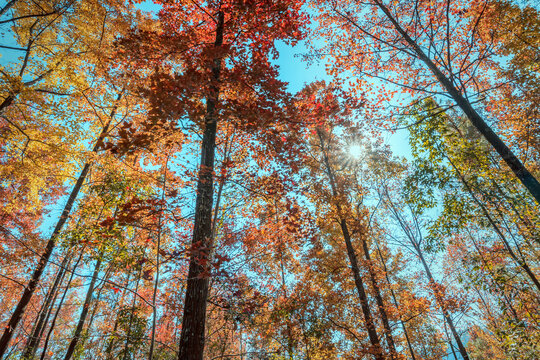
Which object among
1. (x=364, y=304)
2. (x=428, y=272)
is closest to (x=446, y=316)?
(x=428, y=272)

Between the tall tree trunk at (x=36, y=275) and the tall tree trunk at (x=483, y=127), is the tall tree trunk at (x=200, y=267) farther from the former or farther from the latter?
the tall tree trunk at (x=483, y=127)

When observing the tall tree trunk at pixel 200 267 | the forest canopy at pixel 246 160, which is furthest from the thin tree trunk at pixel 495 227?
the tall tree trunk at pixel 200 267

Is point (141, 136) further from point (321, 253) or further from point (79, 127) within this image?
point (321, 253)

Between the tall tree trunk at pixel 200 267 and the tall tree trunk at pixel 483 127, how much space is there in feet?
18.0

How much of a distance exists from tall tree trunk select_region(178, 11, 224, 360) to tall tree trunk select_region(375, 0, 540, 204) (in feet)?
18.0

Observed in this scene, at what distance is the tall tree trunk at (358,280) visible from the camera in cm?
704

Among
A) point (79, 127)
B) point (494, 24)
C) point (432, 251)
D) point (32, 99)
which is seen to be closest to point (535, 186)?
point (432, 251)

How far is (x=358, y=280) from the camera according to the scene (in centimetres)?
804

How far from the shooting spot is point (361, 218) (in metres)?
9.21

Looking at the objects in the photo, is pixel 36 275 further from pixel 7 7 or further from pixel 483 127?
pixel 483 127

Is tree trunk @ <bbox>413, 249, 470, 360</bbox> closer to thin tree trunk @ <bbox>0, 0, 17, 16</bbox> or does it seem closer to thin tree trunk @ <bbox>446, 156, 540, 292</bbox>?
thin tree trunk @ <bbox>446, 156, 540, 292</bbox>

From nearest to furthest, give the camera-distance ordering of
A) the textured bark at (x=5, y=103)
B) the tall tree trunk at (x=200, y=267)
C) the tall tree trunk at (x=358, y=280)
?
the tall tree trunk at (x=200, y=267) → the textured bark at (x=5, y=103) → the tall tree trunk at (x=358, y=280)

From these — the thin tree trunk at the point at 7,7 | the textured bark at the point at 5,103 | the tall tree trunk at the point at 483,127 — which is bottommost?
the tall tree trunk at the point at 483,127

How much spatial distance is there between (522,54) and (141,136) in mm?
11497
